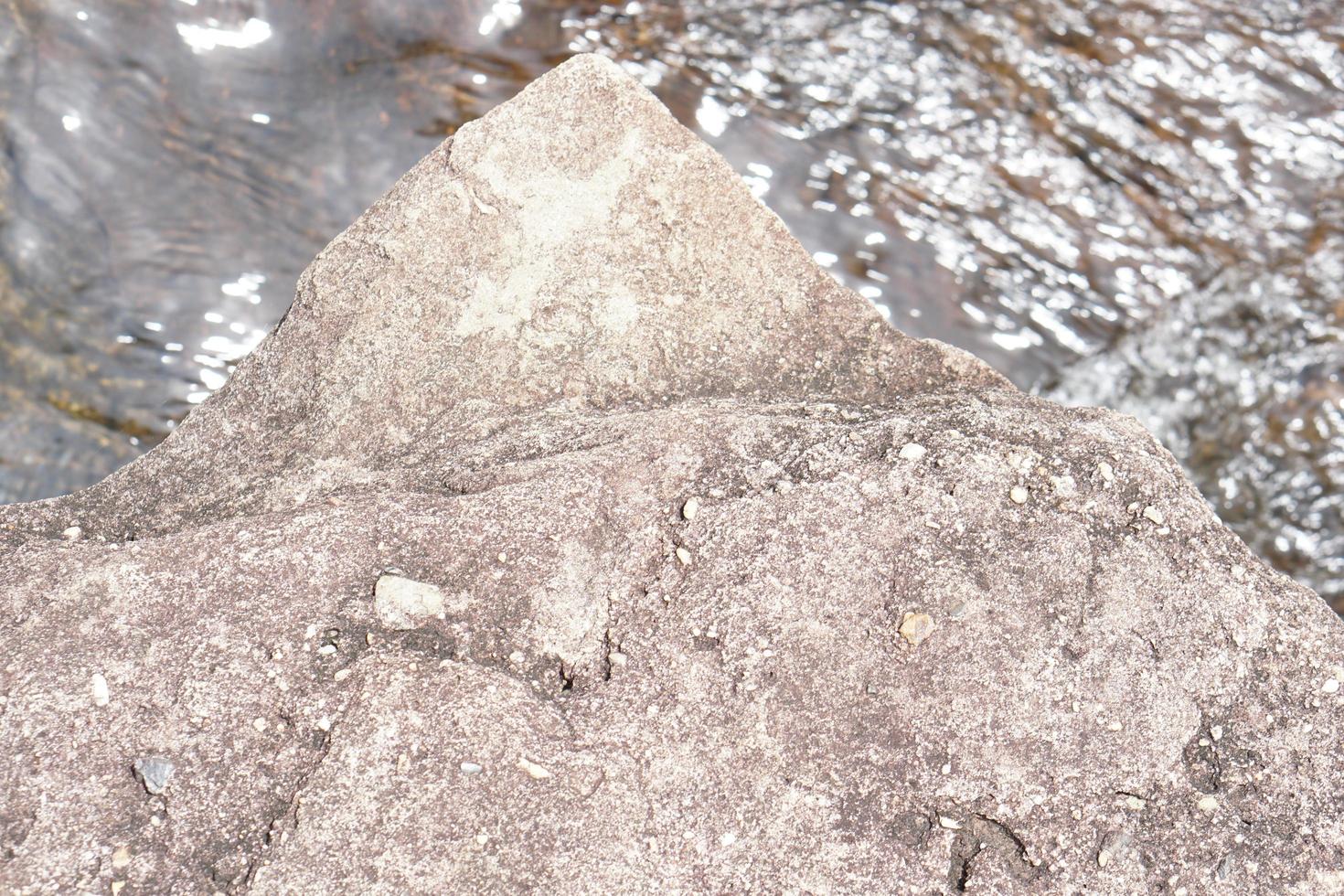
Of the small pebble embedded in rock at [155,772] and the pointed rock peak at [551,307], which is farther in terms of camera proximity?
the pointed rock peak at [551,307]

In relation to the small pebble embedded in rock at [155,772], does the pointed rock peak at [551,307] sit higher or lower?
higher

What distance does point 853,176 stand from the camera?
2.96 m

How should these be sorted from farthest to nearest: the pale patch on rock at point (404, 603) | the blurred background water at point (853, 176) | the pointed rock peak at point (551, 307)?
the blurred background water at point (853, 176)
the pointed rock peak at point (551, 307)
the pale patch on rock at point (404, 603)

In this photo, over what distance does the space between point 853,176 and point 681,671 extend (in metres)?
2.09

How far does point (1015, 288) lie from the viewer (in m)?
2.90

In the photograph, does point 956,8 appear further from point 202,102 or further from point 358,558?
point 358,558

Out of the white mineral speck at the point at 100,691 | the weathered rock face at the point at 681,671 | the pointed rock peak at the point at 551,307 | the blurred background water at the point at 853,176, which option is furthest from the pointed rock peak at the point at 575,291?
the blurred background water at the point at 853,176

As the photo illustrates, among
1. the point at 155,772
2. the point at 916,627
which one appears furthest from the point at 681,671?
the point at 155,772

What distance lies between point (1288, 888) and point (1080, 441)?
56cm

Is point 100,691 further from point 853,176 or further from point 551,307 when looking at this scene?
point 853,176

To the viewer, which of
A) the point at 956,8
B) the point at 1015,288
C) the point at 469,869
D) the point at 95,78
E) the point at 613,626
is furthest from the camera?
the point at 956,8

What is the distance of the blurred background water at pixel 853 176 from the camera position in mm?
2604

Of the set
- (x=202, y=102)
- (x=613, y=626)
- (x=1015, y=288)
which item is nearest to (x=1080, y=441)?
(x=613, y=626)

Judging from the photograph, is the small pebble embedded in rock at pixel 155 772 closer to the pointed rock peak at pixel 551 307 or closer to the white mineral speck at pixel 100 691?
the white mineral speck at pixel 100 691
